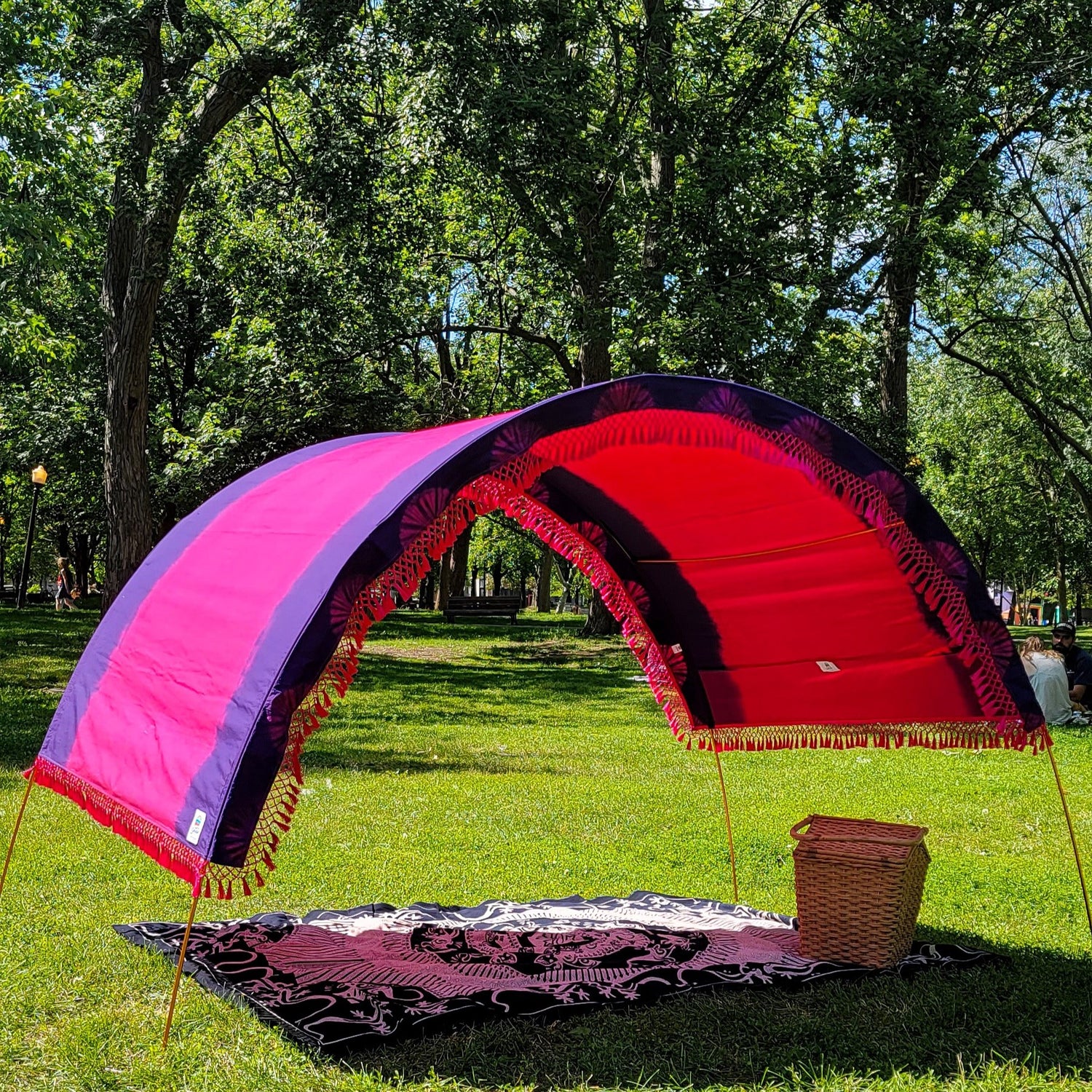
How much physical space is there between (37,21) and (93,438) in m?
13.9

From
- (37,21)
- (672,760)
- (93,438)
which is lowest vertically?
(672,760)

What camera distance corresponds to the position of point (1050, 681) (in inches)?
536

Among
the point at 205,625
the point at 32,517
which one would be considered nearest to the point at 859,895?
the point at 205,625

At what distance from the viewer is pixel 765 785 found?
34.4 feet

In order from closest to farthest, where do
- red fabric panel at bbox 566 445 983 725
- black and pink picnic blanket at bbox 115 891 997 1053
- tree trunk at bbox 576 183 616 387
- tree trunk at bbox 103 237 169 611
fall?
1. black and pink picnic blanket at bbox 115 891 997 1053
2. red fabric panel at bbox 566 445 983 725
3. tree trunk at bbox 103 237 169 611
4. tree trunk at bbox 576 183 616 387

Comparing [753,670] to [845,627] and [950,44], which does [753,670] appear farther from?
[950,44]

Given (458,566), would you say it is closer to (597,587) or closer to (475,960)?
(597,587)

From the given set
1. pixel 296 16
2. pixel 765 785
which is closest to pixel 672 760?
pixel 765 785

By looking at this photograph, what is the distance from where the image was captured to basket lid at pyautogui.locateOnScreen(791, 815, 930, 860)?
5.48 meters

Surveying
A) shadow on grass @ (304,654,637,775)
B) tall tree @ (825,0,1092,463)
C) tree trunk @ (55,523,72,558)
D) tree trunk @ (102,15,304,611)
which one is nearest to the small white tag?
shadow on grass @ (304,654,637,775)

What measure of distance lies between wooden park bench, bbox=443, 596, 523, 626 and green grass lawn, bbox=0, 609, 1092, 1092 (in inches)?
684

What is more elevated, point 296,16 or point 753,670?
point 296,16

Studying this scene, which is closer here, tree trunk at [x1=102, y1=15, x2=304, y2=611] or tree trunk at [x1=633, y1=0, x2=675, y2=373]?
tree trunk at [x1=102, y1=15, x2=304, y2=611]

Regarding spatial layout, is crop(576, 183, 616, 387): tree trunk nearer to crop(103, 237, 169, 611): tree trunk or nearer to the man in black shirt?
crop(103, 237, 169, 611): tree trunk
